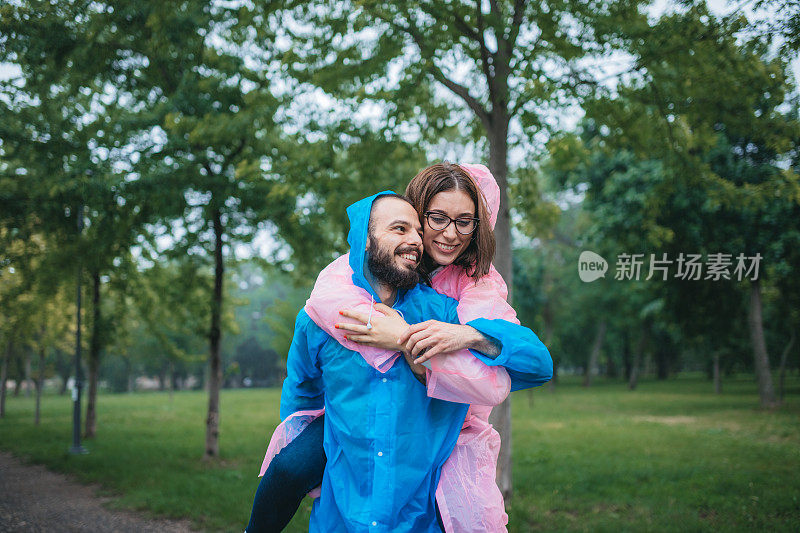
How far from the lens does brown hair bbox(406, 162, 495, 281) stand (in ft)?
7.44

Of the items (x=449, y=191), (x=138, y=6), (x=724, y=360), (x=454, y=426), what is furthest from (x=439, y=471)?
(x=724, y=360)

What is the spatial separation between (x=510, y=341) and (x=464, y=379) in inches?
7.3

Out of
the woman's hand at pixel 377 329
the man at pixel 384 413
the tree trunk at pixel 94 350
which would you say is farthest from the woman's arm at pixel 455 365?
the tree trunk at pixel 94 350

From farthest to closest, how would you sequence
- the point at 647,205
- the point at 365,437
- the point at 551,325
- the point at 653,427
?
the point at 551,325 < the point at 653,427 < the point at 647,205 < the point at 365,437

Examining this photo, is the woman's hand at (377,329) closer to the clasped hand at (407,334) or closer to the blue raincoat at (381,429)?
the clasped hand at (407,334)

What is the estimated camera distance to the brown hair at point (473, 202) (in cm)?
227

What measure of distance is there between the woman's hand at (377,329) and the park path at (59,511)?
5952 mm

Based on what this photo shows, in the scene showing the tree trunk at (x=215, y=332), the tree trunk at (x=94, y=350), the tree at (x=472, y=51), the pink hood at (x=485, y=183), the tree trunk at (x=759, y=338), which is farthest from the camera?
the tree trunk at (x=759, y=338)

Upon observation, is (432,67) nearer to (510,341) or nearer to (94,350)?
(510,341)

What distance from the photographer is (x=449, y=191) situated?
230 cm

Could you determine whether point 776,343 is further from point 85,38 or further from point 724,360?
point 85,38

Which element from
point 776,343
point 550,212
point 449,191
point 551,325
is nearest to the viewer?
point 449,191

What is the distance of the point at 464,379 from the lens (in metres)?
1.90

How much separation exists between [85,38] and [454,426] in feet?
25.6
